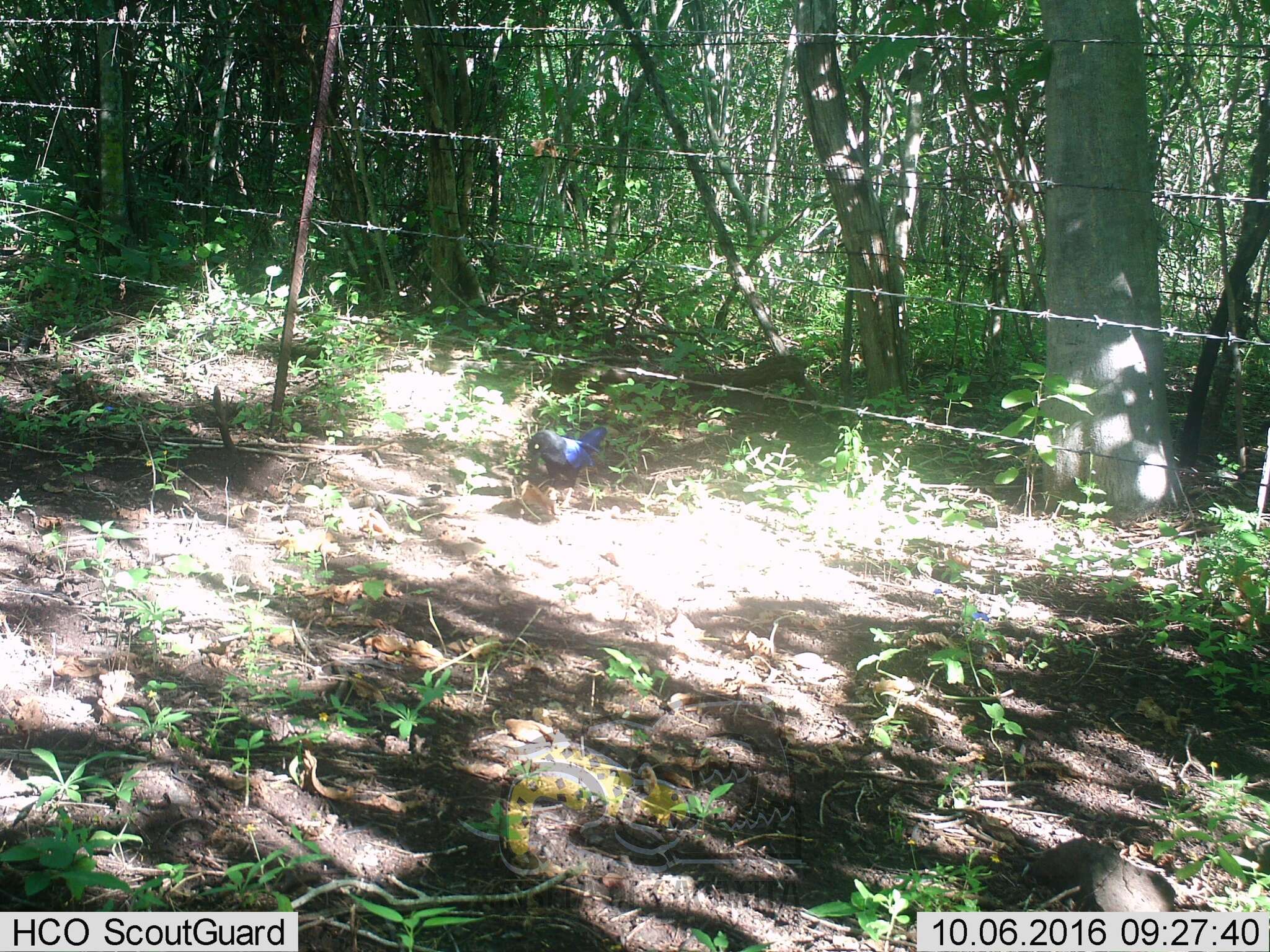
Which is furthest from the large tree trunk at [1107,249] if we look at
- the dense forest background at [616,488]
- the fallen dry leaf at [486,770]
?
the fallen dry leaf at [486,770]

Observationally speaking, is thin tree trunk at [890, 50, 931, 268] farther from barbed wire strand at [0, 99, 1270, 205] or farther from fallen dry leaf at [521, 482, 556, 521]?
fallen dry leaf at [521, 482, 556, 521]

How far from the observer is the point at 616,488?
4113 millimetres

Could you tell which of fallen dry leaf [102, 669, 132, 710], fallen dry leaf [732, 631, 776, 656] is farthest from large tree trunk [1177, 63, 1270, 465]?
fallen dry leaf [102, 669, 132, 710]

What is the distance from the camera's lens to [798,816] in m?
2.19

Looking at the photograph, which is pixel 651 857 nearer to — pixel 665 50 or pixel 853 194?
pixel 853 194

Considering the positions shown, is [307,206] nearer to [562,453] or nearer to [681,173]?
[562,453]

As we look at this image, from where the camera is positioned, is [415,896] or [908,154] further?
[908,154]

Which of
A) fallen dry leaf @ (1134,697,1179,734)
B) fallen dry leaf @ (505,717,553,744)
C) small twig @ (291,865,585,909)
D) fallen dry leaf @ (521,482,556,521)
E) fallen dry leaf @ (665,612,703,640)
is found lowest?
small twig @ (291,865,585,909)

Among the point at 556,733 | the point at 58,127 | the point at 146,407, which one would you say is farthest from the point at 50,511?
the point at 58,127

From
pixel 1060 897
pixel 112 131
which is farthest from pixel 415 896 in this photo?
pixel 112 131

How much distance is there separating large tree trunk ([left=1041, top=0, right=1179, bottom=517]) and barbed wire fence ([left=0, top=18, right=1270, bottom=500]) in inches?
1.4

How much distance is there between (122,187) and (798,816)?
562 centimetres

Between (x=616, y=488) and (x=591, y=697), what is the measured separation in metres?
1.62

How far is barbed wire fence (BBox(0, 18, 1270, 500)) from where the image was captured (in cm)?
390
